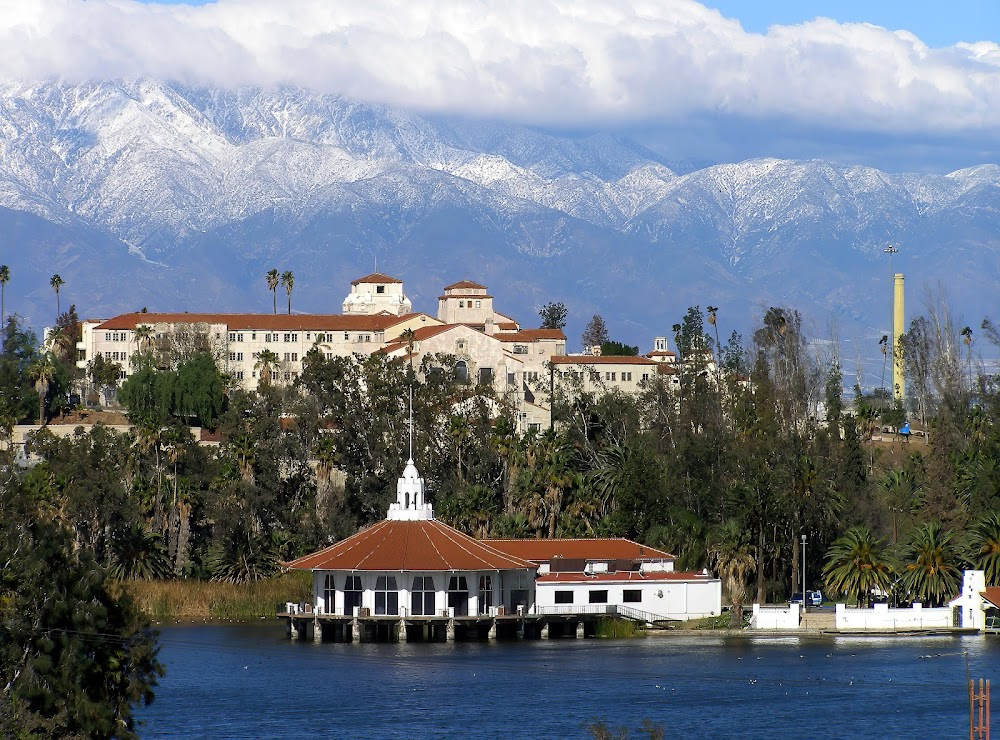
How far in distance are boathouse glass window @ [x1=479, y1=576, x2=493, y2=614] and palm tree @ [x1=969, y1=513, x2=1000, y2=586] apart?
71.0 feet

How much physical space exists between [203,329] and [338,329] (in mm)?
10646

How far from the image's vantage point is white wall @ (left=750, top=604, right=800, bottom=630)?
306 feet

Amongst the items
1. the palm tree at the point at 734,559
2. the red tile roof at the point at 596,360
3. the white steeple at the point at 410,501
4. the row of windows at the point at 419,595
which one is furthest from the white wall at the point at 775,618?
the red tile roof at the point at 596,360

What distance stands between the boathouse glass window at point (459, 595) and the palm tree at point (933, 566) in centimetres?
2010

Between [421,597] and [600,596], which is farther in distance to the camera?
[600,596]

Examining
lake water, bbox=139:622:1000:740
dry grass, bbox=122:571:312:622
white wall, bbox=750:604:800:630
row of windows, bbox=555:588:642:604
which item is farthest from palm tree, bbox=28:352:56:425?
white wall, bbox=750:604:800:630

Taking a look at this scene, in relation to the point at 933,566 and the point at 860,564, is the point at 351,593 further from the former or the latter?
the point at 933,566

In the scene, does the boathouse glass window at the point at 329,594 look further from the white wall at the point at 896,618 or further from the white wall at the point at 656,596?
the white wall at the point at 896,618

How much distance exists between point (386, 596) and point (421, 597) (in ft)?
5.13

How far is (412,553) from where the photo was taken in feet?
309

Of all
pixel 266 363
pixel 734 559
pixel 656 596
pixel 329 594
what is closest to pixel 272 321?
pixel 266 363

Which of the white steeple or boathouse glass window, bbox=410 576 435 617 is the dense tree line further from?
boathouse glass window, bbox=410 576 435 617

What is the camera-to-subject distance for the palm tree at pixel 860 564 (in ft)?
314


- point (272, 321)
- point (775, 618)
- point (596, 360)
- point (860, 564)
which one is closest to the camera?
point (775, 618)
